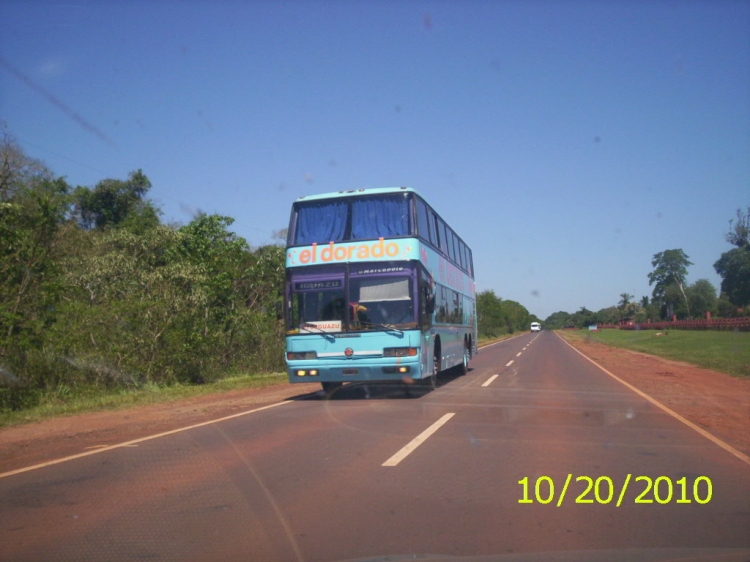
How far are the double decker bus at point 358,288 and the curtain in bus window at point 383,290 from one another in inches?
0.8

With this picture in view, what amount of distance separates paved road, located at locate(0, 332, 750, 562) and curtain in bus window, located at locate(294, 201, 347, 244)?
4741 mm

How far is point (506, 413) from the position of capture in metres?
12.0

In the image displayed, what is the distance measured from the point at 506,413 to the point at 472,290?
14217 millimetres

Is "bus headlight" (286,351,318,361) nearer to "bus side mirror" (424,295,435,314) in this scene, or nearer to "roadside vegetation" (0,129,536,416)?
"bus side mirror" (424,295,435,314)

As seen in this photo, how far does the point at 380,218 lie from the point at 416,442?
641 cm

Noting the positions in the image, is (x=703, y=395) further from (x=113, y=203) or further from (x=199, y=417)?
(x=113, y=203)

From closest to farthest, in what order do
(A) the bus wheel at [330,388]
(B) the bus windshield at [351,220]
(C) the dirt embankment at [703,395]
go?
1. (C) the dirt embankment at [703,395]
2. (B) the bus windshield at [351,220]
3. (A) the bus wheel at [330,388]

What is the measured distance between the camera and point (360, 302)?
45.5 ft

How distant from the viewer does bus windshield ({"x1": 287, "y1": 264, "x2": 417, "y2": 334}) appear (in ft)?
45.2

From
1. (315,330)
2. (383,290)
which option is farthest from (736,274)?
(315,330)

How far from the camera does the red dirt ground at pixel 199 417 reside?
30.5ft

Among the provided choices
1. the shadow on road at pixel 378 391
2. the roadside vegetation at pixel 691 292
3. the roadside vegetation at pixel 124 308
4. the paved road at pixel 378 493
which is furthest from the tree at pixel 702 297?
the paved road at pixel 378 493

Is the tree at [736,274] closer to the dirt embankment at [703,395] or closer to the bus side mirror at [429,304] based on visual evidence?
the dirt embankment at [703,395]

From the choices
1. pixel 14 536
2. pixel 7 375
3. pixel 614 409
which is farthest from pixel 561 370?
pixel 14 536
